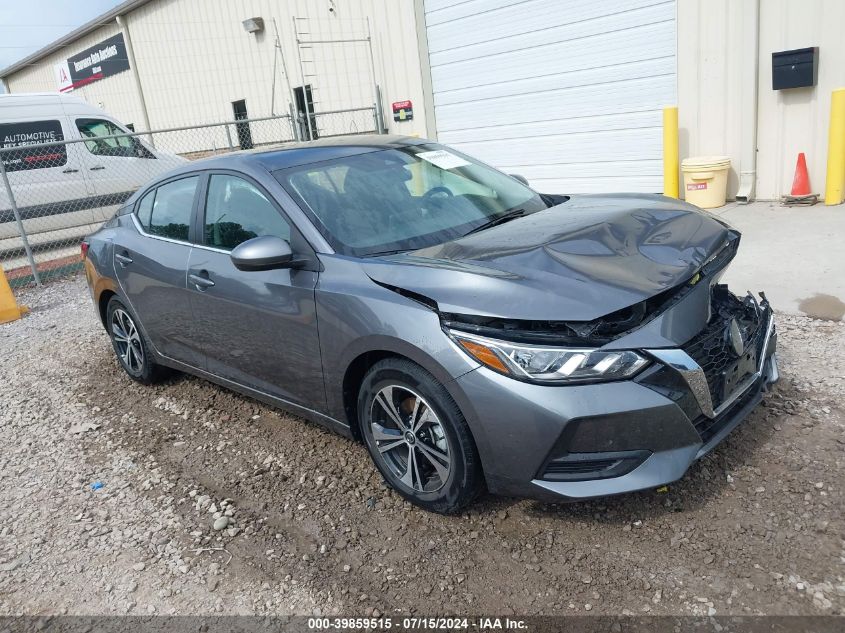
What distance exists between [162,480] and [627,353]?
8.55 ft

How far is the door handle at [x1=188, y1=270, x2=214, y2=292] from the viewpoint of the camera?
12.7ft

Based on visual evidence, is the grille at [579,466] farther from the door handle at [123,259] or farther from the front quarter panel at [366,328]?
the door handle at [123,259]

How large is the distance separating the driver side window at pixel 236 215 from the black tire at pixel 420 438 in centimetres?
96

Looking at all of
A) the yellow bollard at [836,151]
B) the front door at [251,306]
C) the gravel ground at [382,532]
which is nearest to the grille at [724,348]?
the gravel ground at [382,532]

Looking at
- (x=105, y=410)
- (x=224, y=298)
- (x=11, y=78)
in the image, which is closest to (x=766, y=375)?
(x=224, y=298)

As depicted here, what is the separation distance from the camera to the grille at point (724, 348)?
272 cm

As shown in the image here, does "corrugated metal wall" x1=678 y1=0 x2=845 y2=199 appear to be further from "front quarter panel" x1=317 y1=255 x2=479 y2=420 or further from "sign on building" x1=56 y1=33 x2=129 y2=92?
"sign on building" x1=56 y1=33 x2=129 y2=92

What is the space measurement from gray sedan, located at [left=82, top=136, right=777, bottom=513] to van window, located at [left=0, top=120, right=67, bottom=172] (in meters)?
8.68

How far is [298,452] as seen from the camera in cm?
385

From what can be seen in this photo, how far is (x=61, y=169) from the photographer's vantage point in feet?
38.3

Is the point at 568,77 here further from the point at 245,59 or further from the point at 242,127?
the point at 242,127

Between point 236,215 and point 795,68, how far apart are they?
21.8ft

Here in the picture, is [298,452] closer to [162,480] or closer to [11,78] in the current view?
[162,480]

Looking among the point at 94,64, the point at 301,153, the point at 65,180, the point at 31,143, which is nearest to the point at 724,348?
the point at 301,153
